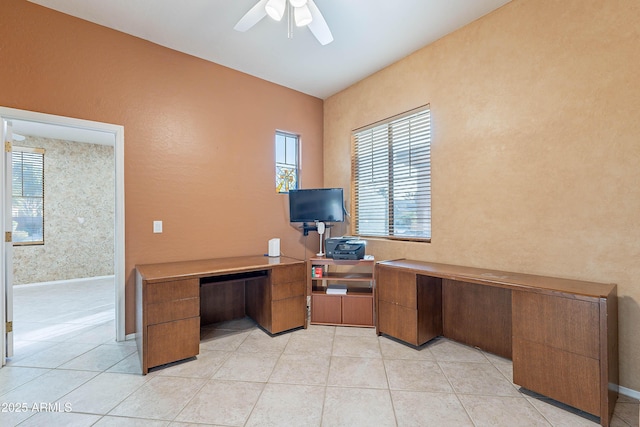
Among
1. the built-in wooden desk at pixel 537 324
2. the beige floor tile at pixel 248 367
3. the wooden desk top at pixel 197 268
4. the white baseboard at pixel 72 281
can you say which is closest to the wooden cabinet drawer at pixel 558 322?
the built-in wooden desk at pixel 537 324

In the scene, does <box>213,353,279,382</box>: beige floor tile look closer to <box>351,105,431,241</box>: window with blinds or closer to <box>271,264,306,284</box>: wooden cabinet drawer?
<box>271,264,306,284</box>: wooden cabinet drawer

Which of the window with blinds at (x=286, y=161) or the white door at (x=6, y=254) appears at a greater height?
the window with blinds at (x=286, y=161)

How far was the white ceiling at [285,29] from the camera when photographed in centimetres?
237

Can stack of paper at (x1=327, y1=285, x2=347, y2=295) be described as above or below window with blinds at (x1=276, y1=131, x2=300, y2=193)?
below

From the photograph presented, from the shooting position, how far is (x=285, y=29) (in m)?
2.69

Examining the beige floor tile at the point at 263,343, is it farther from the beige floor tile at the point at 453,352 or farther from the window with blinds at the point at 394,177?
the window with blinds at the point at 394,177

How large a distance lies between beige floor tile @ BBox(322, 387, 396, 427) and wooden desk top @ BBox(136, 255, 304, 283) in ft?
4.14

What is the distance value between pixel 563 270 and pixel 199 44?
3912 millimetres

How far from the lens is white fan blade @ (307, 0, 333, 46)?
6.57 feet

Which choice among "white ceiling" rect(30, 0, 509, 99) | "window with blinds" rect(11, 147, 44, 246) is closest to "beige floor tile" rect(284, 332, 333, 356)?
"white ceiling" rect(30, 0, 509, 99)

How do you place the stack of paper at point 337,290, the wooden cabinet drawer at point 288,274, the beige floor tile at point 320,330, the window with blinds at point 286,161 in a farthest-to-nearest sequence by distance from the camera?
the window with blinds at point 286,161 < the stack of paper at point 337,290 < the beige floor tile at point 320,330 < the wooden cabinet drawer at point 288,274

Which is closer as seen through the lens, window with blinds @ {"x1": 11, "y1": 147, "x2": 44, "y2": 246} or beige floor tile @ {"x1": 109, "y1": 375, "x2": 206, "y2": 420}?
beige floor tile @ {"x1": 109, "y1": 375, "x2": 206, "y2": 420}

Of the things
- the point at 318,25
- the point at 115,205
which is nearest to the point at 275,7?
the point at 318,25

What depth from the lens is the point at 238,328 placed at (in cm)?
309
